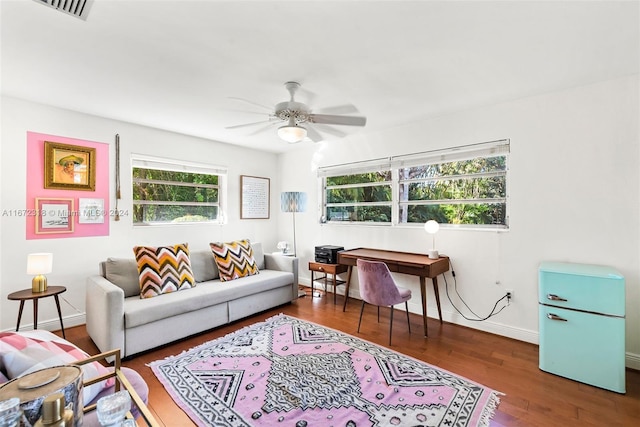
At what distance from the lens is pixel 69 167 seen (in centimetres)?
312

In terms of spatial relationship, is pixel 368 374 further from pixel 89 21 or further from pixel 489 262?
pixel 89 21

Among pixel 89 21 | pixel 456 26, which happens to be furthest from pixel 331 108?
pixel 89 21

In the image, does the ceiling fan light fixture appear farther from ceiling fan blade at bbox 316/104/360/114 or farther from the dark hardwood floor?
the dark hardwood floor

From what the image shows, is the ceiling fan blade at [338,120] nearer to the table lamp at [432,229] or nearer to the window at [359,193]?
the window at [359,193]

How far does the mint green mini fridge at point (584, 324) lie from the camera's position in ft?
6.76

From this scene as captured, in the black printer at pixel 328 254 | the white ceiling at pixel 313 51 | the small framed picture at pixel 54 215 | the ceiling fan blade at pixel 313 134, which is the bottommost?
the black printer at pixel 328 254

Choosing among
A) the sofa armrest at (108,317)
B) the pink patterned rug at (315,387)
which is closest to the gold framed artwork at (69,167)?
the sofa armrest at (108,317)

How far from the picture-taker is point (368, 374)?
2.23m

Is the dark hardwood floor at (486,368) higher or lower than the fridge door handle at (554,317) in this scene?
lower

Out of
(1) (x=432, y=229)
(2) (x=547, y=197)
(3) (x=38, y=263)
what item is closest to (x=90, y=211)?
(3) (x=38, y=263)

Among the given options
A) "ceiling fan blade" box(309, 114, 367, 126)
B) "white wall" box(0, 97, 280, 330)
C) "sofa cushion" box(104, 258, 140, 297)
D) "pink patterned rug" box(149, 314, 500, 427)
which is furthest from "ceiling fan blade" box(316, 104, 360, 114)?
"sofa cushion" box(104, 258, 140, 297)

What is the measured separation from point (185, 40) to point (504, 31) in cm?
203

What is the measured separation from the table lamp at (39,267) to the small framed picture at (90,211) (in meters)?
0.68

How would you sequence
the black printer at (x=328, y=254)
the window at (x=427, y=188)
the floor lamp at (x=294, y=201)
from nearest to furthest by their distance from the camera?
the window at (x=427, y=188), the black printer at (x=328, y=254), the floor lamp at (x=294, y=201)
